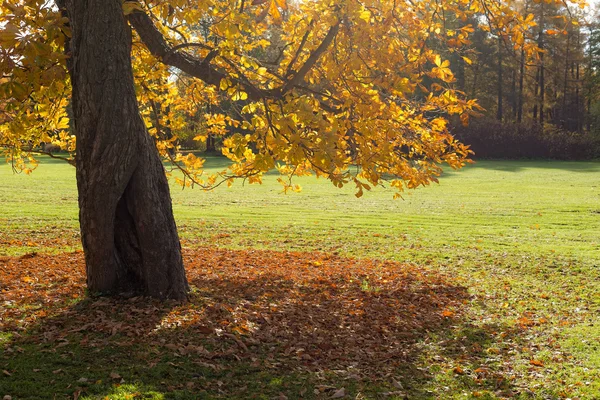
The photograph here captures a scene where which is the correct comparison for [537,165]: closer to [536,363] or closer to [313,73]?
[313,73]

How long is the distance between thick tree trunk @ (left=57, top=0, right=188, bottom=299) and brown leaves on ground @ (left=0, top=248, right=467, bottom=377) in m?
0.30

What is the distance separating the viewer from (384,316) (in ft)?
22.1

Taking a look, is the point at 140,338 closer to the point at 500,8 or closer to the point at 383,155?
the point at 383,155

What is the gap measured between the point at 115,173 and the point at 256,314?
191cm

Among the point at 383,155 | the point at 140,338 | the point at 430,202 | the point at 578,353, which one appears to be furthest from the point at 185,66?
the point at 430,202

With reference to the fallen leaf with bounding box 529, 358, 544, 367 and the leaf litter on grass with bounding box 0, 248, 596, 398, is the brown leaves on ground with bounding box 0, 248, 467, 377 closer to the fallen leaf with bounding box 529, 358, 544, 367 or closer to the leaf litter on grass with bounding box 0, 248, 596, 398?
the leaf litter on grass with bounding box 0, 248, 596, 398

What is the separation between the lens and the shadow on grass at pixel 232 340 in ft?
14.8

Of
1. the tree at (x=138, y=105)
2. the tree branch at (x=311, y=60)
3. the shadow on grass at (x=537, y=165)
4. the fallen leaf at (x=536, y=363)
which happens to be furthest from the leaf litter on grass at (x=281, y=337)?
the shadow on grass at (x=537, y=165)

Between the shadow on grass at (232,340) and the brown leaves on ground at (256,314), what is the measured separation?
0.05ft

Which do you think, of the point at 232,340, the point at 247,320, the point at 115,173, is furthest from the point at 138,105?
the point at 232,340

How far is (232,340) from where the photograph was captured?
5.38 m

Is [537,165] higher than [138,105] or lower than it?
lower

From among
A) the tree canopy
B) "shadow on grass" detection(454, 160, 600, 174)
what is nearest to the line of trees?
"shadow on grass" detection(454, 160, 600, 174)

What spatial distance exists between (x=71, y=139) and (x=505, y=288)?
6.83 m
